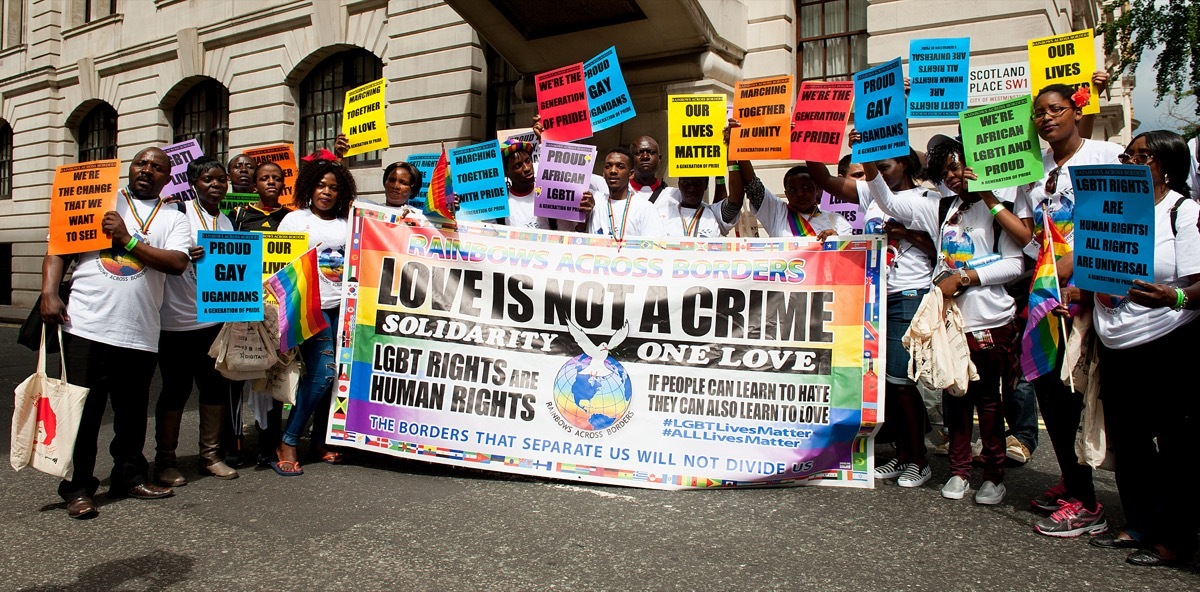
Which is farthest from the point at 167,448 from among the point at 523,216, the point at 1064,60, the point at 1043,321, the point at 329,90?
Result: the point at 329,90

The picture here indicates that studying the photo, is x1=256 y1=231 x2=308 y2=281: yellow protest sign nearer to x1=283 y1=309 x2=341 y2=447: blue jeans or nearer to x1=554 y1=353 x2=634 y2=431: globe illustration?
x1=283 y1=309 x2=341 y2=447: blue jeans

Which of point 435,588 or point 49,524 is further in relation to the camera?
point 49,524

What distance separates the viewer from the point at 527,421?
5035 mm

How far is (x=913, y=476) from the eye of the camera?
16.5 ft

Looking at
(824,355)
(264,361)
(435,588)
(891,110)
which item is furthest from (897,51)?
(435,588)

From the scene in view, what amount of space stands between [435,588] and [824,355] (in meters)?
2.55

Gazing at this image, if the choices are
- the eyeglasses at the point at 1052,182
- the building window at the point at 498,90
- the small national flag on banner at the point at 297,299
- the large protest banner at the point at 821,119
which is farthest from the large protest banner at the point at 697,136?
the building window at the point at 498,90

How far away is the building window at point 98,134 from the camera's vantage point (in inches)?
927

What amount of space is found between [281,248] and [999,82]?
5580mm

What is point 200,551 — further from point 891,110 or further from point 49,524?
point 891,110

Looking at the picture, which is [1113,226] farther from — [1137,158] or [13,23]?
[13,23]

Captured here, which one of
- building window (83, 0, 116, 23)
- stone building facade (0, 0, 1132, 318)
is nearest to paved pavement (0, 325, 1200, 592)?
stone building facade (0, 0, 1132, 318)

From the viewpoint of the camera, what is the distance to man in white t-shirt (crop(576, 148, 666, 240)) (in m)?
5.79

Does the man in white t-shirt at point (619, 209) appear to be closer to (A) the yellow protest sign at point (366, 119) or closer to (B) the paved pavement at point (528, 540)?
A: (B) the paved pavement at point (528, 540)
